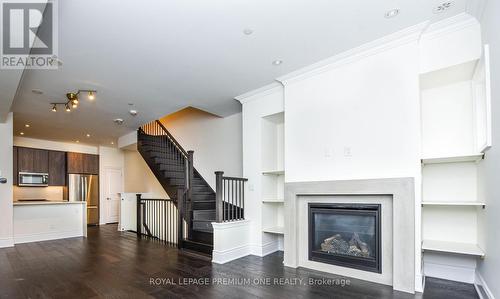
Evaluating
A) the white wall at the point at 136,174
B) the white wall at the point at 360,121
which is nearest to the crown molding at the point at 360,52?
the white wall at the point at 360,121

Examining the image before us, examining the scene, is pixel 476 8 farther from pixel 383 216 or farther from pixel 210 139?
pixel 210 139

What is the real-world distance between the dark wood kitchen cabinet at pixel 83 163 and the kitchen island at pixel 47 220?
7.69ft

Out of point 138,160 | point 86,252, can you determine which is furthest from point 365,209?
point 138,160

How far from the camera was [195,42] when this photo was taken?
3.21 m

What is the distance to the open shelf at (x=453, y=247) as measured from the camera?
278 centimetres

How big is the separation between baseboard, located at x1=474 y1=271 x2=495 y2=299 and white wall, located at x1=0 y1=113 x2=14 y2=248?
8.18 metres

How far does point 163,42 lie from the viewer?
3178mm

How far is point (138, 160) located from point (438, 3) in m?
9.89

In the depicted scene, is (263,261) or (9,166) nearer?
(263,261)

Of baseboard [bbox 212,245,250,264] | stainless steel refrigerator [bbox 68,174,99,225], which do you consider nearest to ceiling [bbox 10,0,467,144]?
baseboard [bbox 212,245,250,264]

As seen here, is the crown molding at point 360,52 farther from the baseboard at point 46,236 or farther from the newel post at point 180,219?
the baseboard at point 46,236

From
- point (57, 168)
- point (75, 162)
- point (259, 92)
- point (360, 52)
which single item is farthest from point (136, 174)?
point (360, 52)

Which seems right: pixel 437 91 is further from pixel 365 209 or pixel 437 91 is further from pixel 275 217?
pixel 275 217

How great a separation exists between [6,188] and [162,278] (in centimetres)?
483
